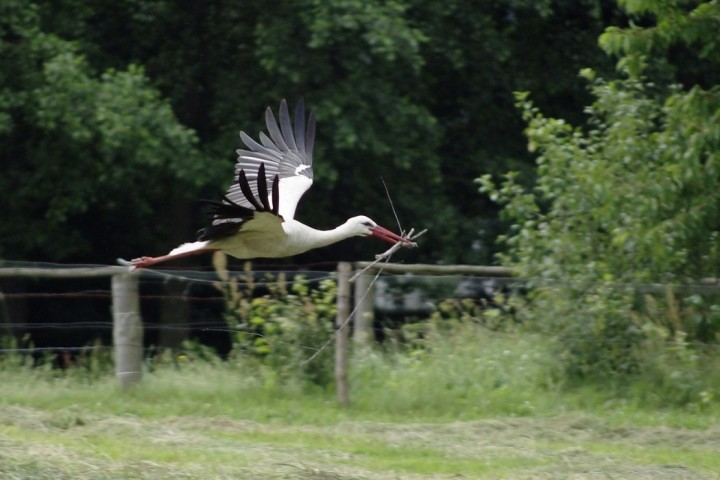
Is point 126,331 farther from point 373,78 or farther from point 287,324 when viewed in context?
point 373,78

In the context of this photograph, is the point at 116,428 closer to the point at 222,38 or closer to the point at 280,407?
the point at 280,407

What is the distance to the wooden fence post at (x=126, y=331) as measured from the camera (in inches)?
391

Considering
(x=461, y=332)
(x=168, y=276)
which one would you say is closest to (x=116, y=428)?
(x=168, y=276)

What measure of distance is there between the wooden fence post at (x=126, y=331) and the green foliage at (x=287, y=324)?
2.19 feet

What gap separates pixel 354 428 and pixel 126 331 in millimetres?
2051

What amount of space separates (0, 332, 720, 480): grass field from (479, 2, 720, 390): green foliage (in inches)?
17.2

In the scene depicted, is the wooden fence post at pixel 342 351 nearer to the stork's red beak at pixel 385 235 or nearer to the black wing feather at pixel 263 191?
the stork's red beak at pixel 385 235

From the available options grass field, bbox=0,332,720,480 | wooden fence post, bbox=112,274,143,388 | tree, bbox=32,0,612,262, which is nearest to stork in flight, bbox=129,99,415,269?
grass field, bbox=0,332,720,480

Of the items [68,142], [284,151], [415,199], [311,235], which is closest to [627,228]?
[284,151]

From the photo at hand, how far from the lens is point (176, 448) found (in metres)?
8.05

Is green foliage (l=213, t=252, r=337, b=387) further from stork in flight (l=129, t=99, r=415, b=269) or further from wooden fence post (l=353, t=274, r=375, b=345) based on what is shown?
stork in flight (l=129, t=99, r=415, b=269)

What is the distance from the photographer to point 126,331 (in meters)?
9.98

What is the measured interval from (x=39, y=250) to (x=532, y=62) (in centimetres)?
704

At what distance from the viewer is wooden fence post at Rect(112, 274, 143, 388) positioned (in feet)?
32.6
